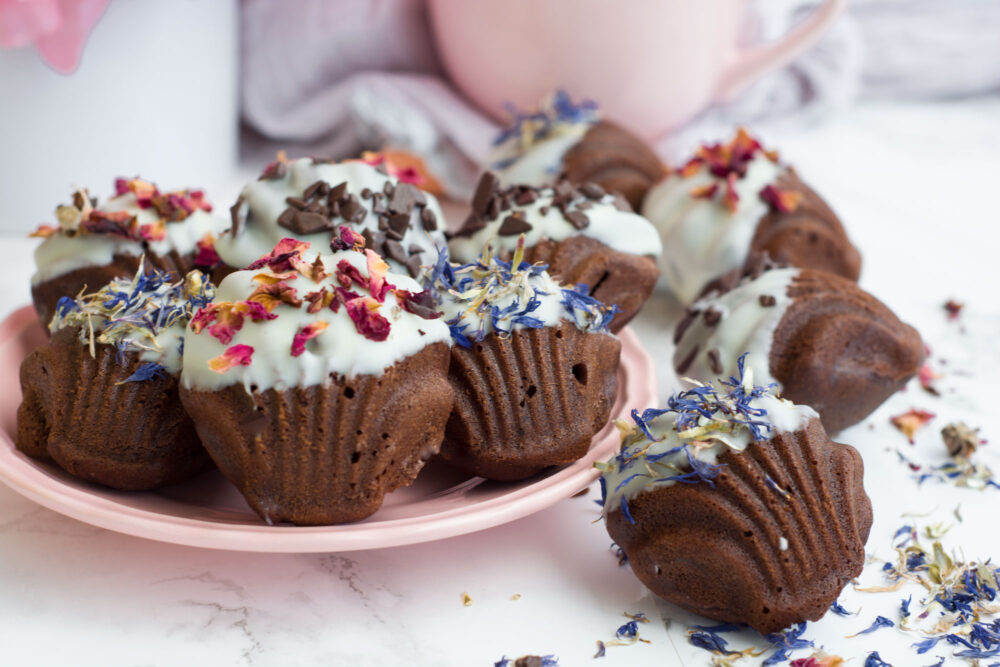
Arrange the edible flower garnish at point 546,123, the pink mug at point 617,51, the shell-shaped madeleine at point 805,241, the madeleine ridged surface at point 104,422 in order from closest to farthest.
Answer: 1. the madeleine ridged surface at point 104,422
2. the shell-shaped madeleine at point 805,241
3. the edible flower garnish at point 546,123
4. the pink mug at point 617,51

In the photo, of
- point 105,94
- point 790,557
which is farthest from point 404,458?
point 105,94

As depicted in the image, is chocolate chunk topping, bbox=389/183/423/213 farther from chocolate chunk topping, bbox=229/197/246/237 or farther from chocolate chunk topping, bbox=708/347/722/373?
chocolate chunk topping, bbox=708/347/722/373

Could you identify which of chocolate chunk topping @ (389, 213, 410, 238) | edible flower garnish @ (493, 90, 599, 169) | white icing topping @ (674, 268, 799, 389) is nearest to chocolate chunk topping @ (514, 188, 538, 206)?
chocolate chunk topping @ (389, 213, 410, 238)

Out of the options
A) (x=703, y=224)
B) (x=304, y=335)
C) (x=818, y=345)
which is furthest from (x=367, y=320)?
(x=703, y=224)

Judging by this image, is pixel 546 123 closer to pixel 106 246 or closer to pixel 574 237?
pixel 574 237

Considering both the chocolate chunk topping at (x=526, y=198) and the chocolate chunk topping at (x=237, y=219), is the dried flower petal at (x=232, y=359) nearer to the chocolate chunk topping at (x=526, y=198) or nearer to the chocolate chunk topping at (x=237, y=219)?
the chocolate chunk topping at (x=237, y=219)

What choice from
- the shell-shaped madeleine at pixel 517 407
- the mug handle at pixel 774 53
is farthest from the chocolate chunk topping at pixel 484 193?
the mug handle at pixel 774 53
